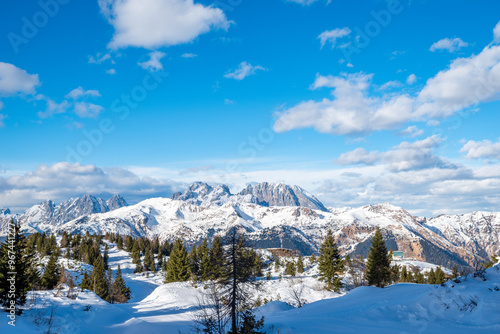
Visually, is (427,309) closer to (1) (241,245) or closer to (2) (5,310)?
(1) (241,245)

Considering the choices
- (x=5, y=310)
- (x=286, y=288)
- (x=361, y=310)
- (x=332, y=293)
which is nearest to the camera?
(x=5, y=310)

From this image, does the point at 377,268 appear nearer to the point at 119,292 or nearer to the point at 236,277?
the point at 236,277

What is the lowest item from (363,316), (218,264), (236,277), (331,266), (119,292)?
(119,292)

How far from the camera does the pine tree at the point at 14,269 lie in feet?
77.5

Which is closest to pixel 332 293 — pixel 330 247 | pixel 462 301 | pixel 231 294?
pixel 330 247

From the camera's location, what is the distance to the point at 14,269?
24359 millimetres

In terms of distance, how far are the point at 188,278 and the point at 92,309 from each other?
3829 cm

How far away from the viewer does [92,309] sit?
102 feet

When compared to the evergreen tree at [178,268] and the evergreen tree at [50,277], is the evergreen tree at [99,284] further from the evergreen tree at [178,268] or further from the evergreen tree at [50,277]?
the evergreen tree at [178,268]

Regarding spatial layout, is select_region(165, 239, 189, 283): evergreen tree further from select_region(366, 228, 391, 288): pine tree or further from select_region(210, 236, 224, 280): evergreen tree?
select_region(210, 236, 224, 280): evergreen tree

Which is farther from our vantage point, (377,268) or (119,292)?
(119,292)

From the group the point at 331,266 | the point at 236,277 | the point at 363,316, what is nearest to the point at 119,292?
the point at 331,266

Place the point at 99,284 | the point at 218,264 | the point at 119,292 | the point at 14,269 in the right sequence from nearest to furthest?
the point at 218,264 < the point at 14,269 < the point at 99,284 < the point at 119,292

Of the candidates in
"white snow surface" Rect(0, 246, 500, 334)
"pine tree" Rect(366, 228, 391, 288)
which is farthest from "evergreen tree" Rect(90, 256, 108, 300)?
"pine tree" Rect(366, 228, 391, 288)
